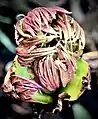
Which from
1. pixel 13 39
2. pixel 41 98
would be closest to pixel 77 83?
pixel 41 98

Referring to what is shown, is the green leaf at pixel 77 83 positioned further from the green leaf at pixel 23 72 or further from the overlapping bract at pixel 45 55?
the green leaf at pixel 23 72

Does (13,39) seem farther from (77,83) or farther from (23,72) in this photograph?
(77,83)

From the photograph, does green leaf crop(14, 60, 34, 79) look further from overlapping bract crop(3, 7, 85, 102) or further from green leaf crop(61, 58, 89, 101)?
green leaf crop(61, 58, 89, 101)

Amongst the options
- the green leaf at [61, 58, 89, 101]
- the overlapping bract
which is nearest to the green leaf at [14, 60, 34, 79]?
the overlapping bract

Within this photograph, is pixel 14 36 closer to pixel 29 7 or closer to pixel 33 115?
pixel 29 7

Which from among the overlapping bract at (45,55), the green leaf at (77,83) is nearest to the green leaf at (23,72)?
the overlapping bract at (45,55)

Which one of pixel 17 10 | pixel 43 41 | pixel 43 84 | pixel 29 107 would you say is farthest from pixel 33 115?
pixel 17 10
